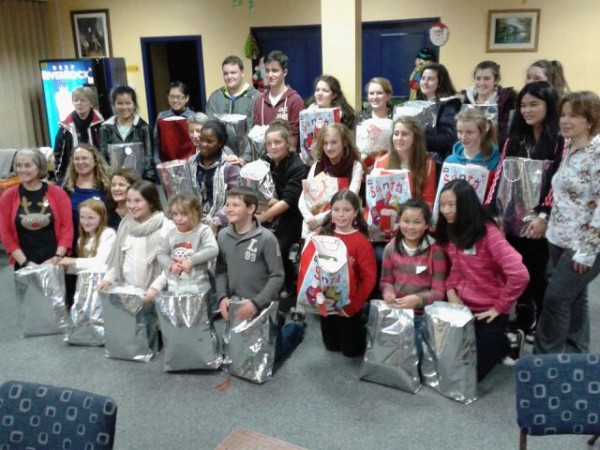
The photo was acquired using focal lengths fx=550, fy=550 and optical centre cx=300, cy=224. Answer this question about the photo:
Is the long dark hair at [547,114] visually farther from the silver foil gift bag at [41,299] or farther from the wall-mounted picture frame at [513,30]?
the wall-mounted picture frame at [513,30]

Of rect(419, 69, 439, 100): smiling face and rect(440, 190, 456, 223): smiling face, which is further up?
rect(419, 69, 439, 100): smiling face

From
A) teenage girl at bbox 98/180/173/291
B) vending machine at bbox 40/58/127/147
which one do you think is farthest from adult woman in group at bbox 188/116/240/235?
vending machine at bbox 40/58/127/147

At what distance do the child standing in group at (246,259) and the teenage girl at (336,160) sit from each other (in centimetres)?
31

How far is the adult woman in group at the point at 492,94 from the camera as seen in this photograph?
129 inches

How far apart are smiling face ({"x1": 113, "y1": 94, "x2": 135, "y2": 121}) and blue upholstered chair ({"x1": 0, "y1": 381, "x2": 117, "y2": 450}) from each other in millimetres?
2664

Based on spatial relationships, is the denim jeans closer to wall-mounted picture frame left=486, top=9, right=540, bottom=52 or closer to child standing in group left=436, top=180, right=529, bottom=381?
child standing in group left=436, top=180, right=529, bottom=381

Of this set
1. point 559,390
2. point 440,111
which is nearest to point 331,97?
point 440,111

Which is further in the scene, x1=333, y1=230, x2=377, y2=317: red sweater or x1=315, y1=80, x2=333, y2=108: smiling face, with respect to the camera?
x1=315, y1=80, x2=333, y2=108: smiling face

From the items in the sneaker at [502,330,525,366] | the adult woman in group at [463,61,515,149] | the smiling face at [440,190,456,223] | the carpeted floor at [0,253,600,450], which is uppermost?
the adult woman in group at [463,61,515,149]

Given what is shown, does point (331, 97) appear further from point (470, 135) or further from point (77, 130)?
point (77, 130)

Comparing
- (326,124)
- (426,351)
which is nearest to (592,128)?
(426,351)

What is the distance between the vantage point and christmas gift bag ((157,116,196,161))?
383 centimetres

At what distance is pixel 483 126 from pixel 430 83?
819 mm

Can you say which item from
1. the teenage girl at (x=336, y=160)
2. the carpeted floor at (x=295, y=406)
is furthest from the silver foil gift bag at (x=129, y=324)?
the teenage girl at (x=336, y=160)
